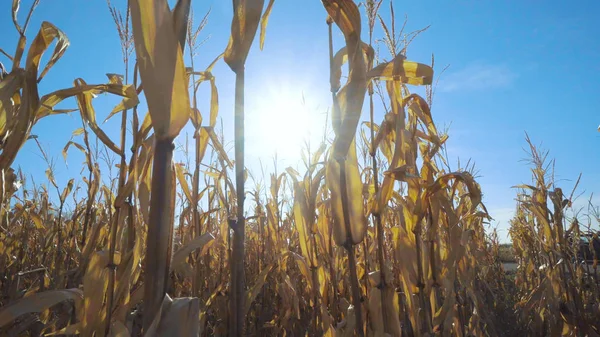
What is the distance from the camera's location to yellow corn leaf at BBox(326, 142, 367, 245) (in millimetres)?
1074

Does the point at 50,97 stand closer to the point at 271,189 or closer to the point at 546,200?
the point at 271,189

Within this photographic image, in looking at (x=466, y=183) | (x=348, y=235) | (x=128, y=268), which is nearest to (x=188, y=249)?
(x=128, y=268)

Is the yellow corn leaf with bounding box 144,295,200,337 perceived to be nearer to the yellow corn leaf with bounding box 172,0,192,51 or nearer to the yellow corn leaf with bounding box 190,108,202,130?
the yellow corn leaf with bounding box 172,0,192,51

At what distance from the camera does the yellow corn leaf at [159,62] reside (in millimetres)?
596

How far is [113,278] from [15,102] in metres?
0.54

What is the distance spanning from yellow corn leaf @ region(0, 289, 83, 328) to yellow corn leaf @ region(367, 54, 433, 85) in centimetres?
101

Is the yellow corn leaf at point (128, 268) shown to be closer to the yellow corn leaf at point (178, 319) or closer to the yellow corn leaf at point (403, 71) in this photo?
the yellow corn leaf at point (178, 319)

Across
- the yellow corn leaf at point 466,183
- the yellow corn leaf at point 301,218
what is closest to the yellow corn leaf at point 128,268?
the yellow corn leaf at point 301,218

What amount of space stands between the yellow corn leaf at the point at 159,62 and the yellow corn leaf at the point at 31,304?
22.7 inches

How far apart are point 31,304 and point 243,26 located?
79 centimetres

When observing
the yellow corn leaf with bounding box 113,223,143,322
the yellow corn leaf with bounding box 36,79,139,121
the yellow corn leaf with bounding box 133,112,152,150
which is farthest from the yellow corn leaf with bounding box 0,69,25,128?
the yellow corn leaf with bounding box 113,223,143,322

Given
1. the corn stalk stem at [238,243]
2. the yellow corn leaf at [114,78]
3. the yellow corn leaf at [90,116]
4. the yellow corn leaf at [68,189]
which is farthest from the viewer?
the yellow corn leaf at [68,189]

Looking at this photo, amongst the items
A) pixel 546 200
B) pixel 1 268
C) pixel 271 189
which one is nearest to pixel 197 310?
pixel 1 268

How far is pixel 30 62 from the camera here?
2.77ft
